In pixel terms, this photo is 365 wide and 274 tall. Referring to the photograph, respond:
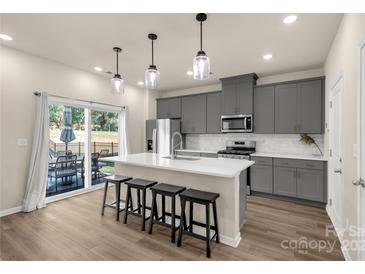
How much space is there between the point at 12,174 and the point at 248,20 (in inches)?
172

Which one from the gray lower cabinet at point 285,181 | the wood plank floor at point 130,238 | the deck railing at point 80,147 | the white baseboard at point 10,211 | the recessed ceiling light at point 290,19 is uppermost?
the recessed ceiling light at point 290,19

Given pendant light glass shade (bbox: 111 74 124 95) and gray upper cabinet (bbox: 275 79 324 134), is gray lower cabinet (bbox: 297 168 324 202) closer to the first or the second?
gray upper cabinet (bbox: 275 79 324 134)

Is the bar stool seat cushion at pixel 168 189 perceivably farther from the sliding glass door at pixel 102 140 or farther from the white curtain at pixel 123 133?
the white curtain at pixel 123 133

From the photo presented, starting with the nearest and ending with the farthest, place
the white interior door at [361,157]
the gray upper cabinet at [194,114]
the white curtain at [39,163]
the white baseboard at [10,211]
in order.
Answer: the white interior door at [361,157], the white baseboard at [10,211], the white curtain at [39,163], the gray upper cabinet at [194,114]

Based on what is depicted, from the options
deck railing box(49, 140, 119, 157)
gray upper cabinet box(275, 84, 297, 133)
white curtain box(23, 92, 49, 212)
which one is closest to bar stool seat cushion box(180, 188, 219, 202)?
gray upper cabinet box(275, 84, 297, 133)

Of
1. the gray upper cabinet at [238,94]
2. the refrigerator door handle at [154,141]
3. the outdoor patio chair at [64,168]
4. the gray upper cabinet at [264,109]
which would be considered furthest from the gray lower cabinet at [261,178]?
the outdoor patio chair at [64,168]

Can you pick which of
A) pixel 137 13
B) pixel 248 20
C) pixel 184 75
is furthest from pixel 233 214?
pixel 184 75

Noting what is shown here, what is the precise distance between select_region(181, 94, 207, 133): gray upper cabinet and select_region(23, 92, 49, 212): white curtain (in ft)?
10.8

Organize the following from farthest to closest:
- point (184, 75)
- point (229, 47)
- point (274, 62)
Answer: point (184, 75), point (274, 62), point (229, 47)

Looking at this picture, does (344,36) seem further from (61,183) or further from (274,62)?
(61,183)

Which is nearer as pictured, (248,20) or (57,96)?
(248,20)

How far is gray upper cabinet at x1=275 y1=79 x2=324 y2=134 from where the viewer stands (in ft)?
11.9

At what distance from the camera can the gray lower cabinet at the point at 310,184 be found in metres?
3.36

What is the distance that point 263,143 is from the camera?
4.52m
